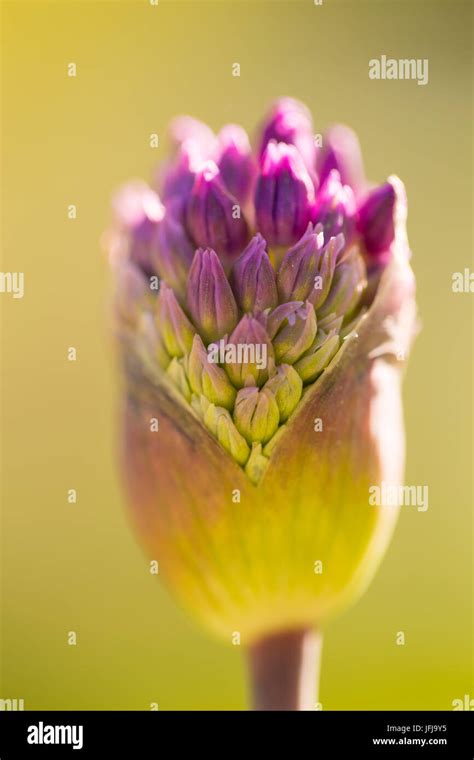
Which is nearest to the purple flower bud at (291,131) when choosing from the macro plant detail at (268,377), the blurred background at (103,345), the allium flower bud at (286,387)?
the macro plant detail at (268,377)

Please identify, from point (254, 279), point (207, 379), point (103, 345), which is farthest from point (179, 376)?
point (103, 345)

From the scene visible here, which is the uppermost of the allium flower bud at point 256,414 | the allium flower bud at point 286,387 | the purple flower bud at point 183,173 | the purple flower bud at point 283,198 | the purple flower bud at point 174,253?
the purple flower bud at point 183,173

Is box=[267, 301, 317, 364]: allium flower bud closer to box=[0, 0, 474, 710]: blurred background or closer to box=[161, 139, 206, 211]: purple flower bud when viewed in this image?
box=[161, 139, 206, 211]: purple flower bud

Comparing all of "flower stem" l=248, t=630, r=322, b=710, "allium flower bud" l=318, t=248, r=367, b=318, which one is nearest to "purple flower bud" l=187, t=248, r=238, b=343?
"allium flower bud" l=318, t=248, r=367, b=318

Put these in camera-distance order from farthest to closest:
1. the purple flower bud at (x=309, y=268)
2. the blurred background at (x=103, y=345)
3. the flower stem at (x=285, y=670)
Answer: the blurred background at (x=103, y=345)
the flower stem at (x=285, y=670)
the purple flower bud at (x=309, y=268)

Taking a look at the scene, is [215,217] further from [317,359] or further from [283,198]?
[317,359]

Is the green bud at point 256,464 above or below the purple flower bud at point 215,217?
below

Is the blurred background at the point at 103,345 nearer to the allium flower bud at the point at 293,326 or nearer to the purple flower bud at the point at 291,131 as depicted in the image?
the purple flower bud at the point at 291,131
